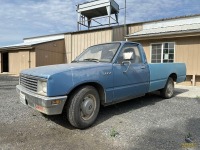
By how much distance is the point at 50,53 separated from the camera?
1714cm

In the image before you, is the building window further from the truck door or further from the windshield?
the windshield

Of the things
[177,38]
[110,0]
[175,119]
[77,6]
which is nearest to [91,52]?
[175,119]

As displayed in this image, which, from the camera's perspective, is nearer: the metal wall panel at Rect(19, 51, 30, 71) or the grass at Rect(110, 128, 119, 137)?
the grass at Rect(110, 128, 119, 137)

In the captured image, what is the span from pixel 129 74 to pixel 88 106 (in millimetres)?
1467

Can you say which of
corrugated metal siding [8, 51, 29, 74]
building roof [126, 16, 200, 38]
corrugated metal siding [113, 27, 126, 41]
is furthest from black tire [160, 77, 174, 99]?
corrugated metal siding [8, 51, 29, 74]

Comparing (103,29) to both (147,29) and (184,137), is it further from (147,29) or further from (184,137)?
(184,137)

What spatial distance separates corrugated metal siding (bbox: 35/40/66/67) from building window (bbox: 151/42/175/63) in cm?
909

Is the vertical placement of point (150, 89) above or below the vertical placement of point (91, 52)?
below

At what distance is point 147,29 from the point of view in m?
14.2

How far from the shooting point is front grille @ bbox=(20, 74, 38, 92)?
3.84 meters

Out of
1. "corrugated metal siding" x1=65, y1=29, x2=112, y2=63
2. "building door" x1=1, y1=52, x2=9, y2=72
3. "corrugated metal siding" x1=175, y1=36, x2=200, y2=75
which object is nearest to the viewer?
"corrugated metal siding" x1=175, y1=36, x2=200, y2=75

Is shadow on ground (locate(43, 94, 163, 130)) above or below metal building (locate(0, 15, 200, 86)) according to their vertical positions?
below

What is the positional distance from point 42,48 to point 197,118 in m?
14.3

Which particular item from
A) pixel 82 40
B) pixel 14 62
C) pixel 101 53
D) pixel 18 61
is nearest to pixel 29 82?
pixel 101 53
